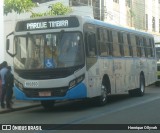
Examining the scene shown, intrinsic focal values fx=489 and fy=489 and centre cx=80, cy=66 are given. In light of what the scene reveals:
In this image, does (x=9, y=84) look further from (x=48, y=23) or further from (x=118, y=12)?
(x=118, y=12)

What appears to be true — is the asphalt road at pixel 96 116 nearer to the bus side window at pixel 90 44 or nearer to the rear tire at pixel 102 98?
the rear tire at pixel 102 98

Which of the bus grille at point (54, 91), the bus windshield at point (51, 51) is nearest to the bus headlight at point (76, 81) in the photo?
the bus grille at point (54, 91)

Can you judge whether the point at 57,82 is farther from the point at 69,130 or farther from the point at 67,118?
the point at 69,130

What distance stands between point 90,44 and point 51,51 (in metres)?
1.51

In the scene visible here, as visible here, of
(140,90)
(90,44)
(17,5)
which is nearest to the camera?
(90,44)

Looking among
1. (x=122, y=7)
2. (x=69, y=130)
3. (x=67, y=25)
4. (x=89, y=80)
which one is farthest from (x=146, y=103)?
(x=122, y=7)

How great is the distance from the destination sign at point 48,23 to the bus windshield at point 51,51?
0.94ft

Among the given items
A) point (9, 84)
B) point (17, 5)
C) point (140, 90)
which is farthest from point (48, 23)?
point (140, 90)

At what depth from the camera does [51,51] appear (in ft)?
54.5

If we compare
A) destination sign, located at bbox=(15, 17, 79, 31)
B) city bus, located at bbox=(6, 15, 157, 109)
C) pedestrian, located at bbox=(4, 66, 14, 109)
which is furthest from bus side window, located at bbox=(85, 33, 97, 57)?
pedestrian, located at bbox=(4, 66, 14, 109)

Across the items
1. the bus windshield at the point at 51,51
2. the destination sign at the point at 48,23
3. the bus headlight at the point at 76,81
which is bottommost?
the bus headlight at the point at 76,81

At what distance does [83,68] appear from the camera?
54.3 ft

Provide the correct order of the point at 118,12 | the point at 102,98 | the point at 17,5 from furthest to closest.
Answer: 1. the point at 118,12
2. the point at 17,5
3. the point at 102,98

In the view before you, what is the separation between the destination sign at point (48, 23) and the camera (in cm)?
1681
